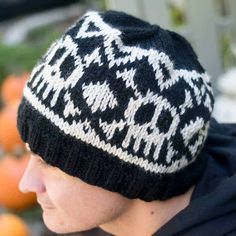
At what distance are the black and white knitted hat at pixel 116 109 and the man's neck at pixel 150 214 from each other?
0.05 metres

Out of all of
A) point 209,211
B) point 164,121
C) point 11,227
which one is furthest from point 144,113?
point 11,227

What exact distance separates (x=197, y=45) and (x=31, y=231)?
96 cm

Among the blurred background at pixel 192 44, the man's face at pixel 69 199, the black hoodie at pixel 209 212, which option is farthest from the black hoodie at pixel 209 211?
the blurred background at pixel 192 44

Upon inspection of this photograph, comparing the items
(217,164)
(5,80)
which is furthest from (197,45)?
(217,164)

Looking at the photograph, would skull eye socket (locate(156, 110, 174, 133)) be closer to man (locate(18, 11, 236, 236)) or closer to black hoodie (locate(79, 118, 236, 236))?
man (locate(18, 11, 236, 236))

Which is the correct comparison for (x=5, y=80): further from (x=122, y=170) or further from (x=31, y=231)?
(x=122, y=170)

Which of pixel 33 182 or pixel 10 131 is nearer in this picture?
pixel 33 182

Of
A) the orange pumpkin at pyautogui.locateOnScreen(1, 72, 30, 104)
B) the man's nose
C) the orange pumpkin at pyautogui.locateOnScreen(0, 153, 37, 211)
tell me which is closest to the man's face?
the man's nose

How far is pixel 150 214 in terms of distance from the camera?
1128 mm

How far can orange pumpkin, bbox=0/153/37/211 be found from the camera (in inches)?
87.5

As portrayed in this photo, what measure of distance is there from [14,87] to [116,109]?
160cm

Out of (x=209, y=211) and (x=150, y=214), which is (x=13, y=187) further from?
(x=209, y=211)

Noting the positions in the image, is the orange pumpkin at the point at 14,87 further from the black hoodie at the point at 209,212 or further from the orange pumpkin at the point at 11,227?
the black hoodie at the point at 209,212

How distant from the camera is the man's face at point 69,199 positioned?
42.5 inches
